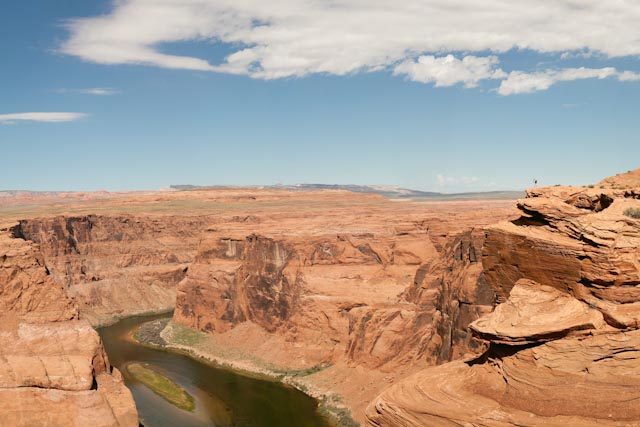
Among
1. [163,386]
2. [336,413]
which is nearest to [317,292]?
[336,413]

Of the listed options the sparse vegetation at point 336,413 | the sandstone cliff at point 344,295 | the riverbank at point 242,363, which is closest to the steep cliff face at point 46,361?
the sparse vegetation at point 336,413

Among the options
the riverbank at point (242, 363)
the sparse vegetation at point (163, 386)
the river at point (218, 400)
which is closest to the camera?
the river at point (218, 400)

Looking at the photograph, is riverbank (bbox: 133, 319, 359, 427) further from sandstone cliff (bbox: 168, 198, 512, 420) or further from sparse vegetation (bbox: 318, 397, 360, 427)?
sandstone cliff (bbox: 168, 198, 512, 420)

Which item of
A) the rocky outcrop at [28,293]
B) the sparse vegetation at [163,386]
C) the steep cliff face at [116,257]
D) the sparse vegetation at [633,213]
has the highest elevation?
the sparse vegetation at [633,213]

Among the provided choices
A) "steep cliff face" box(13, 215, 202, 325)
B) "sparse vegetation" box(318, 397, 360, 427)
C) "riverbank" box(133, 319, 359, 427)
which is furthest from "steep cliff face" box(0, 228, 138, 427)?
"steep cliff face" box(13, 215, 202, 325)

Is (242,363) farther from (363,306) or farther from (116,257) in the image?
(116,257)

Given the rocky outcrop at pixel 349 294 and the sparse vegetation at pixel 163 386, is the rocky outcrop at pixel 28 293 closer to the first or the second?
the sparse vegetation at pixel 163 386
